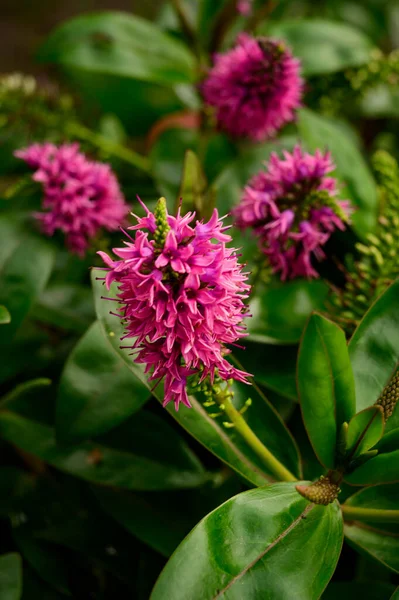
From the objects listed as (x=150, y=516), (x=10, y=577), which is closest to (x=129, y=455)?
(x=150, y=516)

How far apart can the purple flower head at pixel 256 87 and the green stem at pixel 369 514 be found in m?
0.52

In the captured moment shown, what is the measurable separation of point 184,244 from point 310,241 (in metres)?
0.23

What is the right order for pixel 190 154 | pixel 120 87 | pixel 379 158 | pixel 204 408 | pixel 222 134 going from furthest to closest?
pixel 120 87
pixel 222 134
pixel 379 158
pixel 190 154
pixel 204 408

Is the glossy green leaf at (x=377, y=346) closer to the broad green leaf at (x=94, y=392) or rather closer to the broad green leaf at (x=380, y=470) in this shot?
the broad green leaf at (x=380, y=470)

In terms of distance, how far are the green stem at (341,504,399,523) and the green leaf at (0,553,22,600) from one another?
0.34m

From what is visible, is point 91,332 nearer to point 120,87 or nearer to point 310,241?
point 310,241

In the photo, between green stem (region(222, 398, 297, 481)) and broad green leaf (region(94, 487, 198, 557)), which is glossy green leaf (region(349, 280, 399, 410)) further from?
broad green leaf (region(94, 487, 198, 557))

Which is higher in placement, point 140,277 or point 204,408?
point 140,277

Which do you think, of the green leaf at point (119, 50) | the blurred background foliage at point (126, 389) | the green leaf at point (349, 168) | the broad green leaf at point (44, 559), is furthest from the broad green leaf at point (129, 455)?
the green leaf at point (119, 50)

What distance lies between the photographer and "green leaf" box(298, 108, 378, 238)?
0.78 meters

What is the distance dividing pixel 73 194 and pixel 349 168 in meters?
0.40

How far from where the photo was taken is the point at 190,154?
668mm

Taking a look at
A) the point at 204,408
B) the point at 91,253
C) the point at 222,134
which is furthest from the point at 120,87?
the point at 204,408

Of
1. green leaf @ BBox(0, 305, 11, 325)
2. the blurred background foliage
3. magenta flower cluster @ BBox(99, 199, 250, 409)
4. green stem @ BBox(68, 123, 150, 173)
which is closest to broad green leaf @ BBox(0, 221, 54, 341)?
the blurred background foliage
